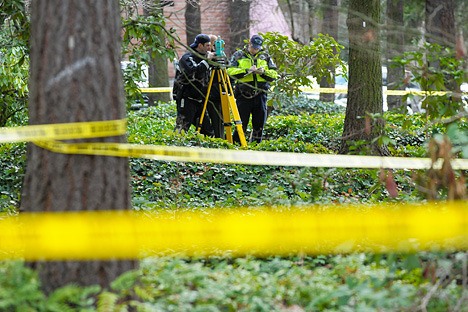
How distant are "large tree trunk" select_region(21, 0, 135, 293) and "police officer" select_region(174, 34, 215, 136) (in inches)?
341

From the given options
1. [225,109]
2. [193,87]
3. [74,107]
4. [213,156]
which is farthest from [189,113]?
[74,107]

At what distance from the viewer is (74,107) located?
5.04 m

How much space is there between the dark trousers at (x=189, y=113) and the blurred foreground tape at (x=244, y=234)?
8034 millimetres

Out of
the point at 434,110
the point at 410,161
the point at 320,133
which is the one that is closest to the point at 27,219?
the point at 410,161

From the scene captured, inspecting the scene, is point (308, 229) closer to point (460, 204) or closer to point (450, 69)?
point (460, 204)

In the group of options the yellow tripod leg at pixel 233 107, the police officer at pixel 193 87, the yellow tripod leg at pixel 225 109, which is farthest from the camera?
the police officer at pixel 193 87

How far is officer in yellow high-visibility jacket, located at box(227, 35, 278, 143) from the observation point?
44.5ft

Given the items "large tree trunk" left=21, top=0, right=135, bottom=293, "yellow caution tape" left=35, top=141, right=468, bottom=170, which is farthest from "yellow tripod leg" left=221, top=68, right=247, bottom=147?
"large tree trunk" left=21, top=0, right=135, bottom=293

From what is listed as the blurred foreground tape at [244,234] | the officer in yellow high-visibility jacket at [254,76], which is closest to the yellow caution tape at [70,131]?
the blurred foreground tape at [244,234]

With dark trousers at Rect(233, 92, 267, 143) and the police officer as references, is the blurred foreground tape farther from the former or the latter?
dark trousers at Rect(233, 92, 267, 143)

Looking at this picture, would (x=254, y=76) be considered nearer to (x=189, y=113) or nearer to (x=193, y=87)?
(x=193, y=87)

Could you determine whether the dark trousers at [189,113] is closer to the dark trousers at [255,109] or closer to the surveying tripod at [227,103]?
the surveying tripod at [227,103]

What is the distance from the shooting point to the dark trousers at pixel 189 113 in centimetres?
1484

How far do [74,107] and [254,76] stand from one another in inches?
345
